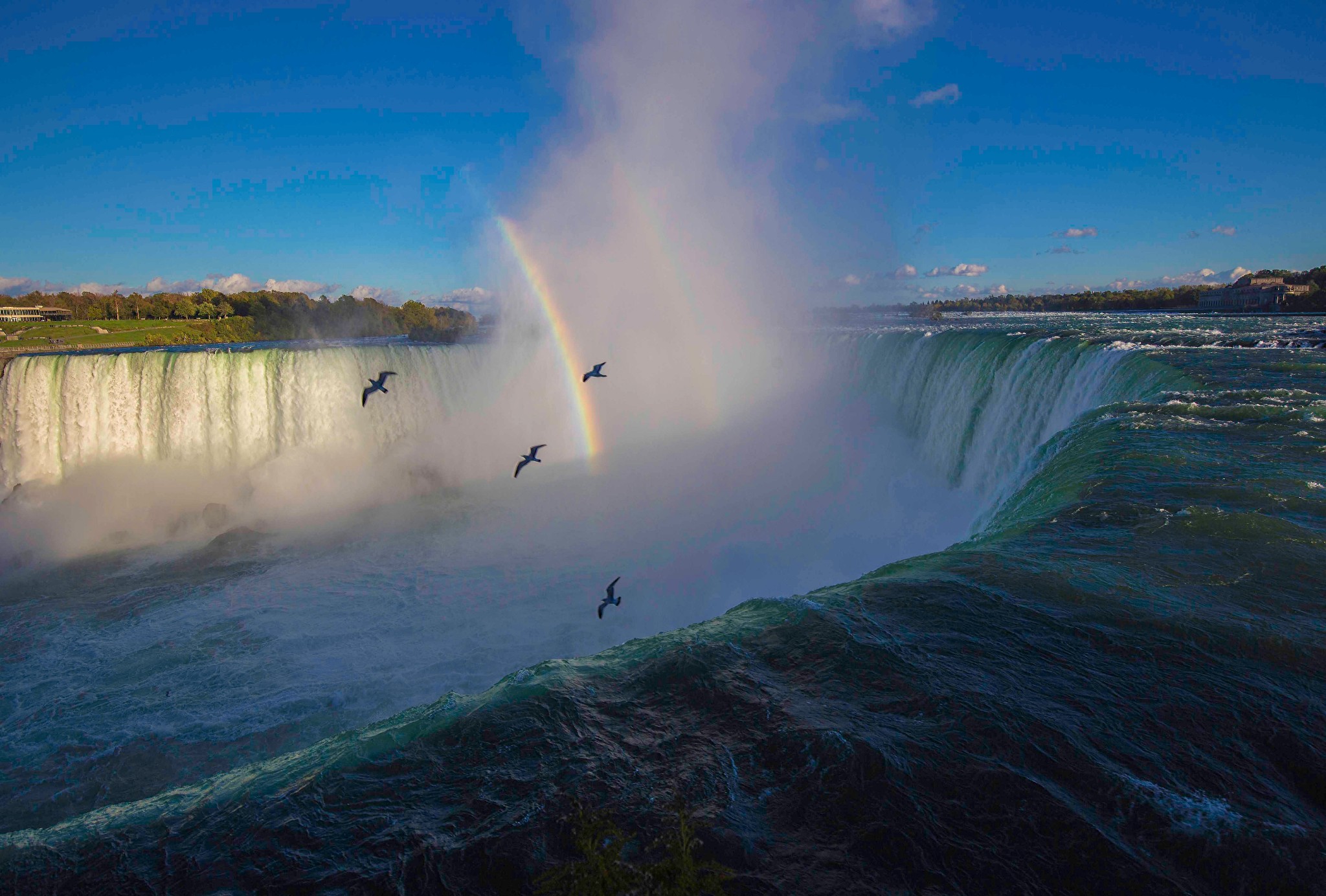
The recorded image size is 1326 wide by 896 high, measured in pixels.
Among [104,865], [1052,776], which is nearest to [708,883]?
[1052,776]

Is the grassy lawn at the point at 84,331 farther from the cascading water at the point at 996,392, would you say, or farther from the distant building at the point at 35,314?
the cascading water at the point at 996,392

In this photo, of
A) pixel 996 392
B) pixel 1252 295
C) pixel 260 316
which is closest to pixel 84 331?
pixel 260 316

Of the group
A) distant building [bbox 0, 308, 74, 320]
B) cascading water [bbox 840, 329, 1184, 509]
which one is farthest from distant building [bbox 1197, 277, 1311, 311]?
distant building [bbox 0, 308, 74, 320]

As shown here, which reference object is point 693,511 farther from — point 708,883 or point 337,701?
point 708,883

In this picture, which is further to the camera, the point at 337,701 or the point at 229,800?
the point at 337,701

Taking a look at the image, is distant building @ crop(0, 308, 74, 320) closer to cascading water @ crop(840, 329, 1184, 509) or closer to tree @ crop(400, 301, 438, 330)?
tree @ crop(400, 301, 438, 330)

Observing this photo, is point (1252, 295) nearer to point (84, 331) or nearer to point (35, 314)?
point (84, 331)

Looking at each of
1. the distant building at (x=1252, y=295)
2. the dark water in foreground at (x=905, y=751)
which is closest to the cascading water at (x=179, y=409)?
the dark water in foreground at (x=905, y=751)

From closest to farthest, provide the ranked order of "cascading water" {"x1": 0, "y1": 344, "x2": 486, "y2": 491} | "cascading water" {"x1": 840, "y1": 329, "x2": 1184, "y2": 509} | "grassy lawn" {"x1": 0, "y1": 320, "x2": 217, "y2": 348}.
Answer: "cascading water" {"x1": 840, "y1": 329, "x2": 1184, "y2": 509}
"cascading water" {"x1": 0, "y1": 344, "x2": 486, "y2": 491}
"grassy lawn" {"x1": 0, "y1": 320, "x2": 217, "y2": 348}
